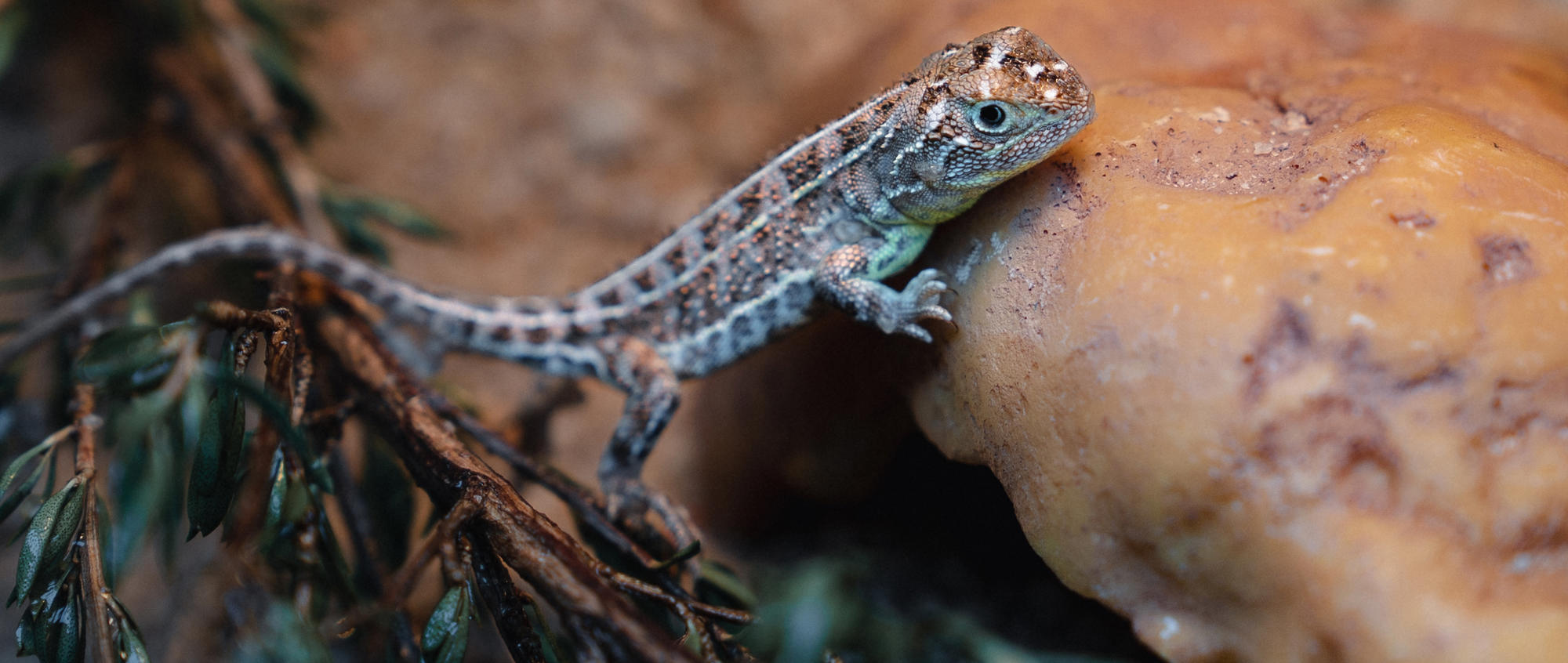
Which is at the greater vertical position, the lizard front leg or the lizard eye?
the lizard eye

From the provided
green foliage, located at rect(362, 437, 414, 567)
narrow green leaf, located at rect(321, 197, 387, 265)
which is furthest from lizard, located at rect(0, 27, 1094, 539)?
narrow green leaf, located at rect(321, 197, 387, 265)

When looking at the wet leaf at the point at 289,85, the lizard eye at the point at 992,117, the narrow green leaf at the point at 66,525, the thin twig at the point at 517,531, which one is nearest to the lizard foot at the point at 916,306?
the lizard eye at the point at 992,117

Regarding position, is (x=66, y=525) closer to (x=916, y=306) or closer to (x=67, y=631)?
(x=67, y=631)

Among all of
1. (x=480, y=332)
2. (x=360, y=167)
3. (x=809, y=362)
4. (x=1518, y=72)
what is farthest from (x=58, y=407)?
(x=1518, y=72)

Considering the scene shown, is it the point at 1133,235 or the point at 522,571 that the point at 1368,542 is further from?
the point at 522,571

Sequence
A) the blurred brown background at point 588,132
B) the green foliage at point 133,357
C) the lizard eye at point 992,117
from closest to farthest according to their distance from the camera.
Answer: the green foliage at point 133,357 < the lizard eye at point 992,117 < the blurred brown background at point 588,132

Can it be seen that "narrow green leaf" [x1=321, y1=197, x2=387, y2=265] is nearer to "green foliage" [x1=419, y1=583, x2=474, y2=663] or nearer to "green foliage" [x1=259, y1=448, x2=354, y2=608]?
"green foliage" [x1=259, y1=448, x2=354, y2=608]

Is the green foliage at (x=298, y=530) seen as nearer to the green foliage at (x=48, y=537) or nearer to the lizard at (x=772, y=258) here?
the green foliage at (x=48, y=537)
